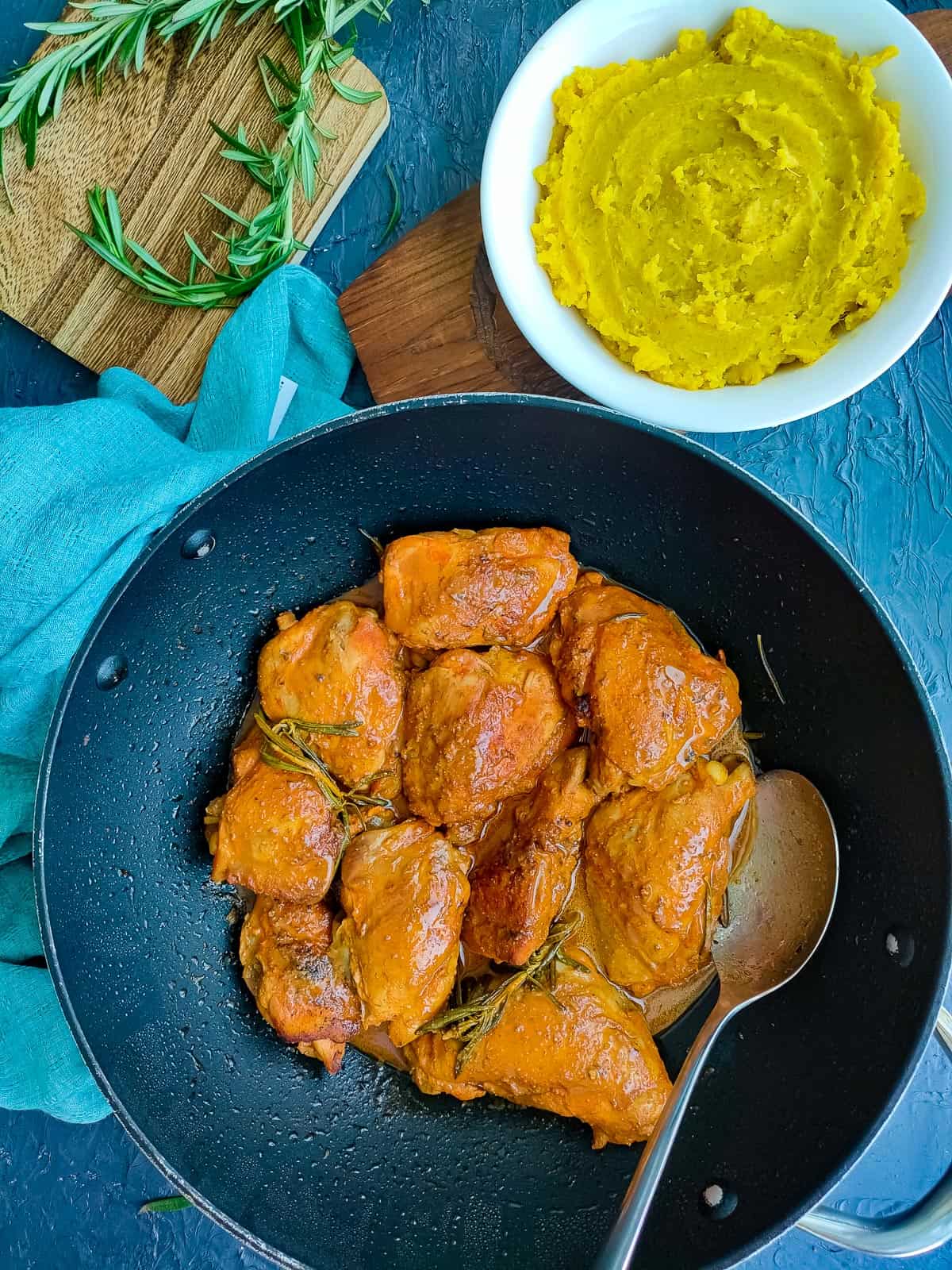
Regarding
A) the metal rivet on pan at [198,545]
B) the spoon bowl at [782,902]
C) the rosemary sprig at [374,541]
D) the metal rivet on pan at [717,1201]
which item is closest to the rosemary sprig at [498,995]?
the spoon bowl at [782,902]

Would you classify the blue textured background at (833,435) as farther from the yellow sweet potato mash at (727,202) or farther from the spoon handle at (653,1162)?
Result: the spoon handle at (653,1162)

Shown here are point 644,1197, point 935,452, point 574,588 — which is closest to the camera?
point 644,1197

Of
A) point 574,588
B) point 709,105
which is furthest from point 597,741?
point 709,105

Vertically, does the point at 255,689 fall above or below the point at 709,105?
below

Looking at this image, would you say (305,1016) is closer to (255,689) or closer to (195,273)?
(255,689)

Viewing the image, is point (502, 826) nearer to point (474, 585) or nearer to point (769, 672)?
point (474, 585)
